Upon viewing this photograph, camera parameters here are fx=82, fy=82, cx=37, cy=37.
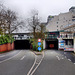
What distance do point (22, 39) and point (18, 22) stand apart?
7417mm

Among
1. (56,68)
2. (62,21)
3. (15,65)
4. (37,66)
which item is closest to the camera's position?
(56,68)

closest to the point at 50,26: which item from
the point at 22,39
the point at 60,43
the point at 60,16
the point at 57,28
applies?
the point at 57,28

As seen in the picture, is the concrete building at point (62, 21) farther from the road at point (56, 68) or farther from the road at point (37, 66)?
the road at point (56, 68)

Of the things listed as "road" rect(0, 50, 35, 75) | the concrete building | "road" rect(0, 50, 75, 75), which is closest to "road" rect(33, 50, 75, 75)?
"road" rect(0, 50, 75, 75)

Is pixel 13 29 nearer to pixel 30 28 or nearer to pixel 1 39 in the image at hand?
pixel 30 28

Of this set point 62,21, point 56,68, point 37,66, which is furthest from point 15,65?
point 62,21

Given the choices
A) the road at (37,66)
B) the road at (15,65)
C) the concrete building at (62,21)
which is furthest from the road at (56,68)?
the concrete building at (62,21)

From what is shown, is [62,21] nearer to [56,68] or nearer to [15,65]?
[56,68]

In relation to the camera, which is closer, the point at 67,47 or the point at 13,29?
the point at 67,47

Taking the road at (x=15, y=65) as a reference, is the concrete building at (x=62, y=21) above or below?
above

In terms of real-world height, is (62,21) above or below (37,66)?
above

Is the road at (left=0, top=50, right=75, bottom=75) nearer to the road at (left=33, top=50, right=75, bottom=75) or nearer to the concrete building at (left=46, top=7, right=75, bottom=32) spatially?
the road at (left=33, top=50, right=75, bottom=75)

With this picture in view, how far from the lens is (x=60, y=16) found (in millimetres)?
48469

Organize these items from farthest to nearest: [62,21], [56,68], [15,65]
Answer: [62,21]
[15,65]
[56,68]
